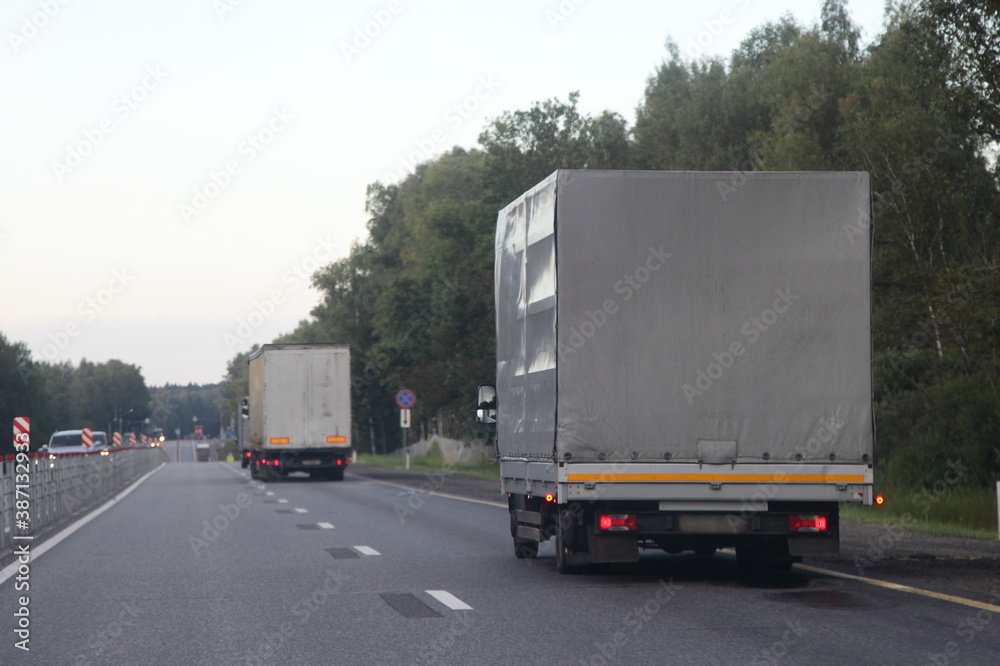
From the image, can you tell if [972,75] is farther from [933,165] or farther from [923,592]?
[933,165]

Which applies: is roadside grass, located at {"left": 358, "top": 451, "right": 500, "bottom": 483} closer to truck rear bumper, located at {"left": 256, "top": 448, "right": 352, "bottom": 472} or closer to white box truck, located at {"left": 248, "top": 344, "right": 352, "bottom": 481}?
truck rear bumper, located at {"left": 256, "top": 448, "right": 352, "bottom": 472}

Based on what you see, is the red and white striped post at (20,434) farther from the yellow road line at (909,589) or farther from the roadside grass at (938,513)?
the yellow road line at (909,589)

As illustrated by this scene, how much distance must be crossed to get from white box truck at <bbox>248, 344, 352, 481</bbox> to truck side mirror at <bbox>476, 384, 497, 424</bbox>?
22094 millimetres

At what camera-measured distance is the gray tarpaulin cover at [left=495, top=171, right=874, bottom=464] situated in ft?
35.8

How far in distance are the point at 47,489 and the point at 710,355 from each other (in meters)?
14.7

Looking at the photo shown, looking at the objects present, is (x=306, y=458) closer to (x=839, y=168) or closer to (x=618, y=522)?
(x=839, y=168)

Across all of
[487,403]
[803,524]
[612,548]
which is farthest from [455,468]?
→ [803,524]

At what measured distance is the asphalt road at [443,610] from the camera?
312 inches

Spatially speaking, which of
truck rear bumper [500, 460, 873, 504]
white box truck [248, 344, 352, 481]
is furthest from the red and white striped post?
truck rear bumper [500, 460, 873, 504]

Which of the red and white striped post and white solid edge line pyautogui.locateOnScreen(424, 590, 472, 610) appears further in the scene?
the red and white striped post

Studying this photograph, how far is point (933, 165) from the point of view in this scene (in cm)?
3544

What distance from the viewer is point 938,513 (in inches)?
794

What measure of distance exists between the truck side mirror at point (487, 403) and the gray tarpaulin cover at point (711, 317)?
2.99 m

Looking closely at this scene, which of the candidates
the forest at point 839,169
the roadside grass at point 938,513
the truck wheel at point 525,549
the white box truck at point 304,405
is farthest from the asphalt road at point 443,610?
the white box truck at point 304,405
